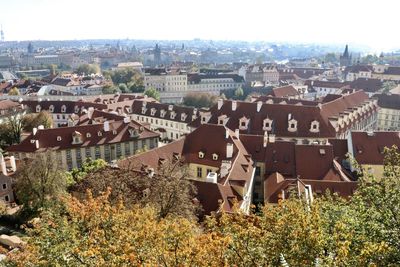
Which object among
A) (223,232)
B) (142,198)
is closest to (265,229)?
(223,232)

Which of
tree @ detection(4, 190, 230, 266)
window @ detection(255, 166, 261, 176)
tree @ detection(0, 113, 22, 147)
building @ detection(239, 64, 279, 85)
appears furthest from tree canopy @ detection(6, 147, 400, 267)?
building @ detection(239, 64, 279, 85)

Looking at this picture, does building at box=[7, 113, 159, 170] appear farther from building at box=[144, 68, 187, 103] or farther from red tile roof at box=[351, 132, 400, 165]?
building at box=[144, 68, 187, 103]

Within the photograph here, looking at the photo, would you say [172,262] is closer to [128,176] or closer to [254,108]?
[128,176]

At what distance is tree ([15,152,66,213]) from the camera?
37562 mm

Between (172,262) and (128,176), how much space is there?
17490mm

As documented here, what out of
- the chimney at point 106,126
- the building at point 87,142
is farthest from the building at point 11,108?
the chimney at point 106,126

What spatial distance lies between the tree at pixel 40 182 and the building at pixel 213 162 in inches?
252

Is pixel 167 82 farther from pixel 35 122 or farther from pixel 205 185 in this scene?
pixel 205 185

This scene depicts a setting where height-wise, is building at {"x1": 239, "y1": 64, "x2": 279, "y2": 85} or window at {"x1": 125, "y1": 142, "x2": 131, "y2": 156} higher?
building at {"x1": 239, "y1": 64, "x2": 279, "y2": 85}

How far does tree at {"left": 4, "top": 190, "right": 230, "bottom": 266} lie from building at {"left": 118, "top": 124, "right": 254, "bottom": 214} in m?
14.6

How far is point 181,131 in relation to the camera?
7588cm

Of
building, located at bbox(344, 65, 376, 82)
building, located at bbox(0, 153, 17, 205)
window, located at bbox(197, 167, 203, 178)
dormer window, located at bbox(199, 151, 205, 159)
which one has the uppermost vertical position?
building, located at bbox(344, 65, 376, 82)

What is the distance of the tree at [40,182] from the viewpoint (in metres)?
37.6

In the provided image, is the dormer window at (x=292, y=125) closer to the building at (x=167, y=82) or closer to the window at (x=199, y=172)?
the window at (x=199, y=172)
